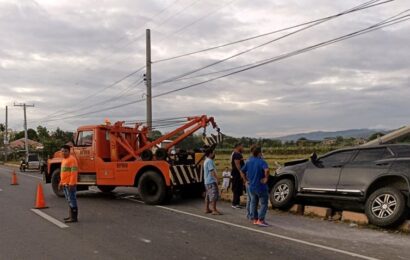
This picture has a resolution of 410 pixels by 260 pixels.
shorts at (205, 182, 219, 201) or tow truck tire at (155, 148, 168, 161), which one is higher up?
tow truck tire at (155, 148, 168, 161)

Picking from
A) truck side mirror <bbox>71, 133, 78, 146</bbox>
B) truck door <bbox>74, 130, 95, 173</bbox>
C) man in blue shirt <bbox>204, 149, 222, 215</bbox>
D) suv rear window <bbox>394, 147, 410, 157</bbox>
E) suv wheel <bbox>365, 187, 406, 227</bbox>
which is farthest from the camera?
truck side mirror <bbox>71, 133, 78, 146</bbox>

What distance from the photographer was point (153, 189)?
47.2ft

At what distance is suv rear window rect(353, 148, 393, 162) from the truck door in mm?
8539

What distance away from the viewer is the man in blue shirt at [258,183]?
33.6 feet

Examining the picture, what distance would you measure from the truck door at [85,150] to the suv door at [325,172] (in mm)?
7263

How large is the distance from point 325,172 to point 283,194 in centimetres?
144

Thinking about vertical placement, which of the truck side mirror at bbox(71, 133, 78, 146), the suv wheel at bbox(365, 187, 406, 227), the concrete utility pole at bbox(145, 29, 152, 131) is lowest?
the suv wheel at bbox(365, 187, 406, 227)

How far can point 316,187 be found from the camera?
1141 cm

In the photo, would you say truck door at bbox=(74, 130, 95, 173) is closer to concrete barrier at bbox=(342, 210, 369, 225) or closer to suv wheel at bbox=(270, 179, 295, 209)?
suv wheel at bbox=(270, 179, 295, 209)

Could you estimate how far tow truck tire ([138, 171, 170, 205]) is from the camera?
1401 cm

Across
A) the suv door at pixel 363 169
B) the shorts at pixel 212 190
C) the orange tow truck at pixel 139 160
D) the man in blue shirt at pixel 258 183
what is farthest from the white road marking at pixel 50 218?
the suv door at pixel 363 169

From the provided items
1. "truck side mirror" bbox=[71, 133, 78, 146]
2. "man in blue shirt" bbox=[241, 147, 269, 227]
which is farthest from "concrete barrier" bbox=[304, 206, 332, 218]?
"truck side mirror" bbox=[71, 133, 78, 146]

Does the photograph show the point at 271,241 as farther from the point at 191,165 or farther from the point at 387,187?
the point at 191,165

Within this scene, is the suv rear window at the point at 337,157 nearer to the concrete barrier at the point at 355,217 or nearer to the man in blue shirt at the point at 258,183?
the concrete barrier at the point at 355,217
